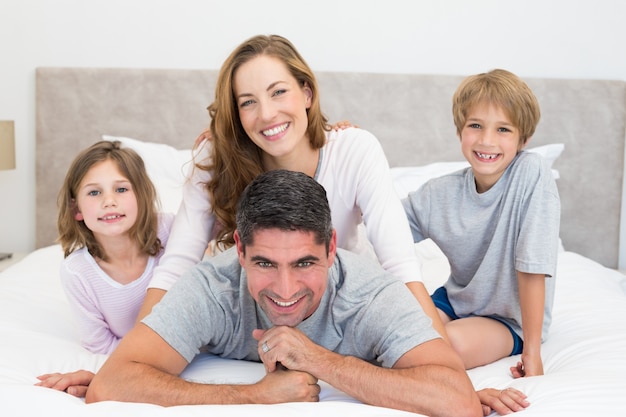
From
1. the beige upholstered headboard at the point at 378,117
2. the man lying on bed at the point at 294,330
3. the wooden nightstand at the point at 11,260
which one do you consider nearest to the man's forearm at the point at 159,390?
the man lying on bed at the point at 294,330

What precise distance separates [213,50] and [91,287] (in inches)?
72.1

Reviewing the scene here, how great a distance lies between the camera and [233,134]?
1854 mm

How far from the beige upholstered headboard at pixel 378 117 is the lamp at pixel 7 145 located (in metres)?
0.13

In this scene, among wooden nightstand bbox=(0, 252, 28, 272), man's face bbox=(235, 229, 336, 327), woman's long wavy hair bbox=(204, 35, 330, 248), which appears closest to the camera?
man's face bbox=(235, 229, 336, 327)

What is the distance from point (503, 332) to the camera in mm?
1816

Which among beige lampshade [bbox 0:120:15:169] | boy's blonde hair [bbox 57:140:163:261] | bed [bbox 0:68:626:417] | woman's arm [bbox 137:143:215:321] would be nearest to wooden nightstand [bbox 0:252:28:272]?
bed [bbox 0:68:626:417]

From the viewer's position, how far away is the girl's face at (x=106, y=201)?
1.89 metres

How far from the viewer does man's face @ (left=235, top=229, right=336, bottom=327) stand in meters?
1.32

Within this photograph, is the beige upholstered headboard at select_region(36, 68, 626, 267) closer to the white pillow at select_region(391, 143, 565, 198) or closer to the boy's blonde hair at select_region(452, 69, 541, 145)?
the white pillow at select_region(391, 143, 565, 198)

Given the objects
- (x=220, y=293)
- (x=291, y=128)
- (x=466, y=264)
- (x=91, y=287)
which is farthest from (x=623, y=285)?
(x=91, y=287)

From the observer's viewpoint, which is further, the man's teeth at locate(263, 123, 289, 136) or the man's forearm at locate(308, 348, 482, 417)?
the man's teeth at locate(263, 123, 289, 136)

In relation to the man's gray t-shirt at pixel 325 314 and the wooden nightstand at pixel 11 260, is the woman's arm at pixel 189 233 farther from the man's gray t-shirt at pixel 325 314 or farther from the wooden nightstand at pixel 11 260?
the wooden nightstand at pixel 11 260

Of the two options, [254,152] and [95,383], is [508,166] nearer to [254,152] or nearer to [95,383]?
[254,152]

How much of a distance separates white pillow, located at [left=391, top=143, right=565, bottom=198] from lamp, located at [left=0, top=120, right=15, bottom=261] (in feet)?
5.99
